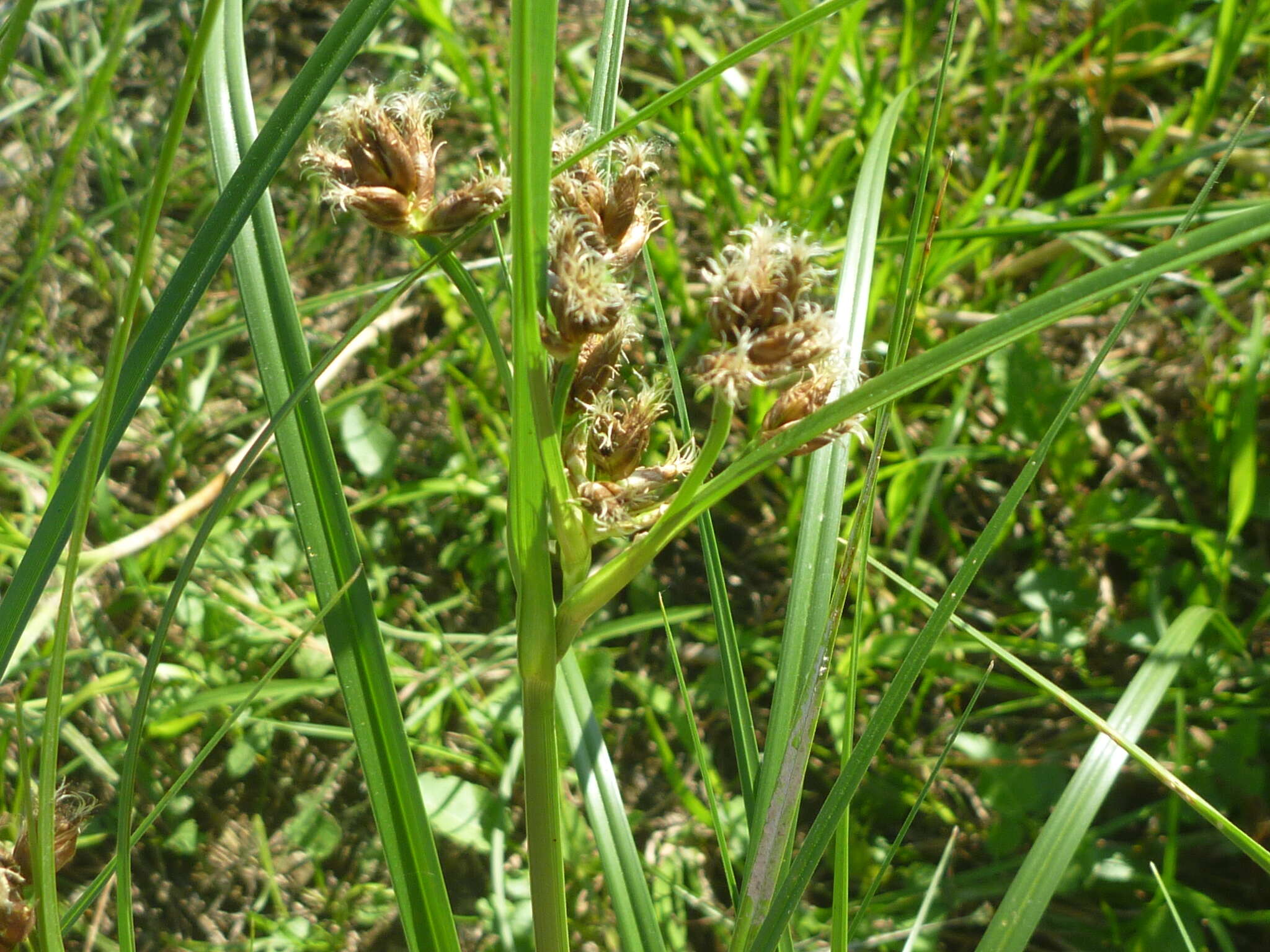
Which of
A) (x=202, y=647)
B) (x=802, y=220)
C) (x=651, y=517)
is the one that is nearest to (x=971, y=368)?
(x=802, y=220)

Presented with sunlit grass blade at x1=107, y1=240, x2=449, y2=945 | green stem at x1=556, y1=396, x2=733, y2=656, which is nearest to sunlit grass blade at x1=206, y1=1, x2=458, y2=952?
sunlit grass blade at x1=107, y1=240, x2=449, y2=945

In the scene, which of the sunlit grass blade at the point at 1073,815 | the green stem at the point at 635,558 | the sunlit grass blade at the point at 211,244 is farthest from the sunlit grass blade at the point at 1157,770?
the sunlit grass blade at the point at 211,244

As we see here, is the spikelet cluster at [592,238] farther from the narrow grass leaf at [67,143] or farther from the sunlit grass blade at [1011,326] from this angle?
the narrow grass leaf at [67,143]

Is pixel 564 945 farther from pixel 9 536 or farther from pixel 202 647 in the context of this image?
pixel 9 536

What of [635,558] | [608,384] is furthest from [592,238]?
[635,558]

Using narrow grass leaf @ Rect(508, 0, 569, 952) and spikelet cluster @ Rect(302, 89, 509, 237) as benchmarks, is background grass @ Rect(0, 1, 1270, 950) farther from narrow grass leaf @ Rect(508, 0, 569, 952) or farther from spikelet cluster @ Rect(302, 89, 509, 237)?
narrow grass leaf @ Rect(508, 0, 569, 952)

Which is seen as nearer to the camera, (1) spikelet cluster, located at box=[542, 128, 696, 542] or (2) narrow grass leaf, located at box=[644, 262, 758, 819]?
(1) spikelet cluster, located at box=[542, 128, 696, 542]

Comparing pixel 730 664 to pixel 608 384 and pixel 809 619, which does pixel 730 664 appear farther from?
pixel 608 384
